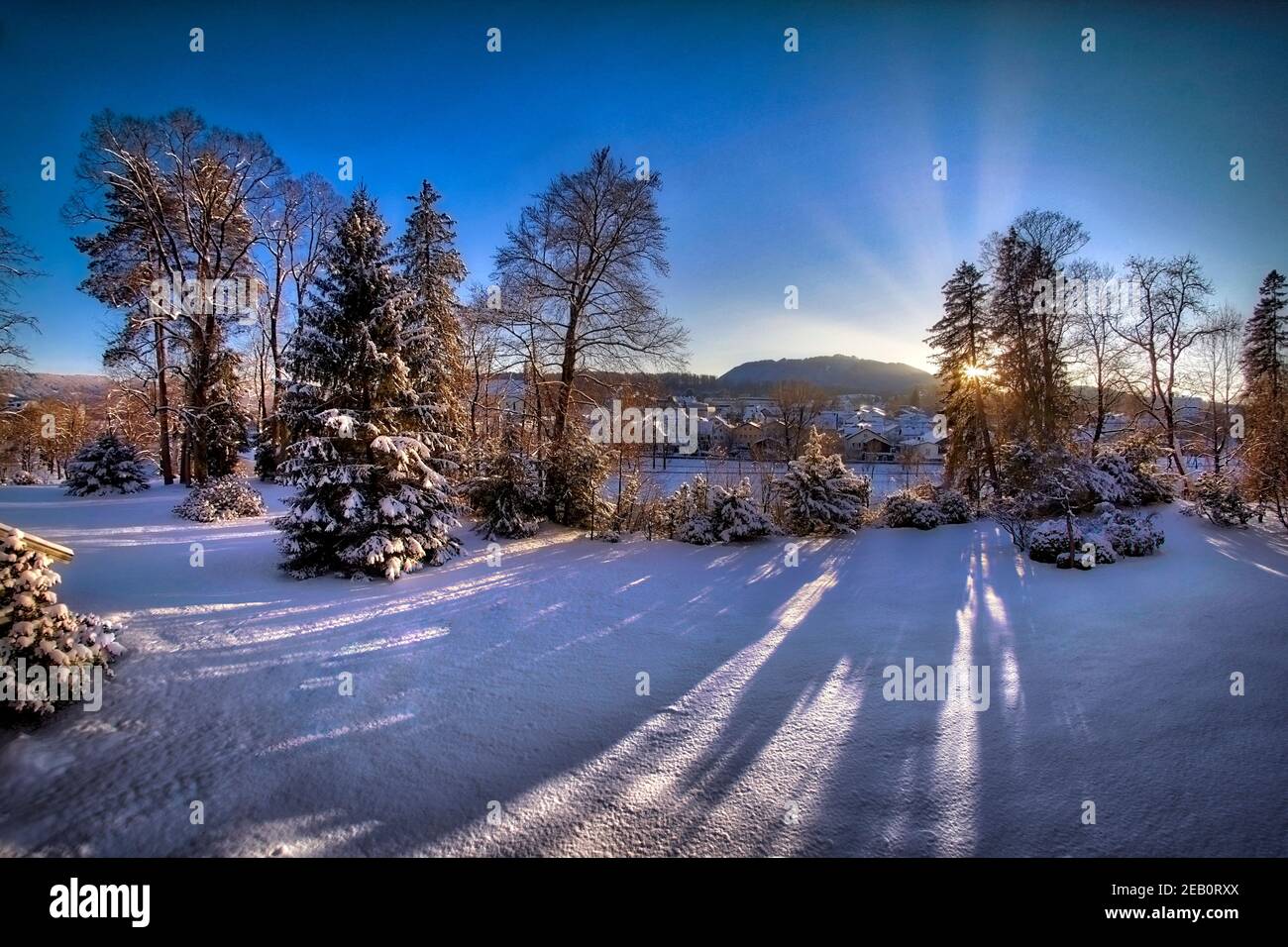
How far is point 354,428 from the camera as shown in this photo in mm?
7934

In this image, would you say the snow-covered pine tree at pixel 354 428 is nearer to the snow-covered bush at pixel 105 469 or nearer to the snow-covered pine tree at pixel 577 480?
the snow-covered pine tree at pixel 577 480

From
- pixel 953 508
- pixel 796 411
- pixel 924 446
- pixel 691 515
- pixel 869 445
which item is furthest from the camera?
pixel 869 445

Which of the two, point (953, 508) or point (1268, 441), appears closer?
point (1268, 441)

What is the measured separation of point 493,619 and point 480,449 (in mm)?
7467

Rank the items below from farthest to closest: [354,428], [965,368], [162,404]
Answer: [965,368] → [162,404] → [354,428]

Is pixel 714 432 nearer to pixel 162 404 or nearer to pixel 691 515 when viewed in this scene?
pixel 691 515

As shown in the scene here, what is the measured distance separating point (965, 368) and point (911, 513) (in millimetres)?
11597

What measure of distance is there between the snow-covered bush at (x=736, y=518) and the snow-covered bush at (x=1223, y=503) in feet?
34.4

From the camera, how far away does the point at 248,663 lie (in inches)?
206

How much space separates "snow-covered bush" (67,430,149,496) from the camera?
15.6 meters

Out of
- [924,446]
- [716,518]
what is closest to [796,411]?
[924,446]

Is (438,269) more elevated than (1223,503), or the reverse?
(438,269)

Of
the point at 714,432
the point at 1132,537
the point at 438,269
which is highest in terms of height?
the point at 438,269

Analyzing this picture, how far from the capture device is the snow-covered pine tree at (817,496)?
13.0m
